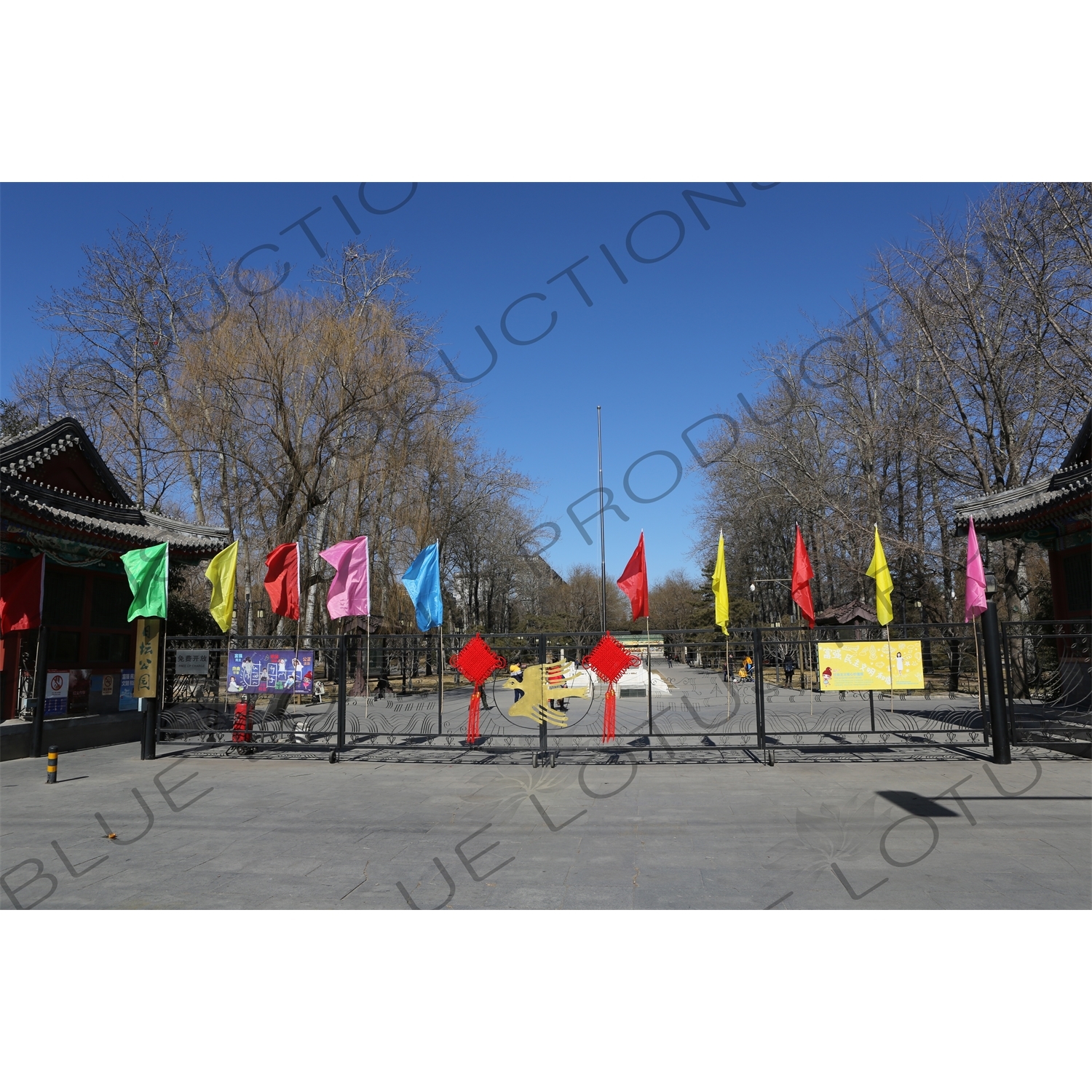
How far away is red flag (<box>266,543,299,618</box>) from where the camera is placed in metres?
13.0

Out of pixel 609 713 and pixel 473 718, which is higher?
pixel 609 713

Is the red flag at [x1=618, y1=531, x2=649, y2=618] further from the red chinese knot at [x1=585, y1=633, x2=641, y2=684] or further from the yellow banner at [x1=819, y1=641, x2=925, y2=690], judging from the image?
the yellow banner at [x1=819, y1=641, x2=925, y2=690]

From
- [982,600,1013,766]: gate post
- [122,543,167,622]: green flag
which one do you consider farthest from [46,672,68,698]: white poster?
[982,600,1013,766]: gate post

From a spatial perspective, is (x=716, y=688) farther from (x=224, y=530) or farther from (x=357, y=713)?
(x=224, y=530)

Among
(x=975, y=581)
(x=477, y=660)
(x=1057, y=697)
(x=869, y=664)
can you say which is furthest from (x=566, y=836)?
(x=1057, y=697)

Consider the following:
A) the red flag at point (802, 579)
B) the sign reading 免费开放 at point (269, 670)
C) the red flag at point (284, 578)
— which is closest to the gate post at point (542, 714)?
the sign reading 免费开放 at point (269, 670)

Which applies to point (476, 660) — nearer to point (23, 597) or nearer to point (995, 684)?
point (995, 684)

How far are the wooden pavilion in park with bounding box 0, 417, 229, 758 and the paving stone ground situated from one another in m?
2.84

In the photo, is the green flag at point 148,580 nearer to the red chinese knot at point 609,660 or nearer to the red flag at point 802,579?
the red chinese knot at point 609,660

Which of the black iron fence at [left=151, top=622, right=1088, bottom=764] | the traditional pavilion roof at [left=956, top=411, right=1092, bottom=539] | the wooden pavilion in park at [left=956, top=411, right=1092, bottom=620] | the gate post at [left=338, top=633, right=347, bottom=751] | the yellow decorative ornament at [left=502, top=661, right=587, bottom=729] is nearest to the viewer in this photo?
the yellow decorative ornament at [left=502, top=661, right=587, bottom=729]

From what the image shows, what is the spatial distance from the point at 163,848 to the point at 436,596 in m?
6.27

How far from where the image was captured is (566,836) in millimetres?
7250

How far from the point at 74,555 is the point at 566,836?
1225cm

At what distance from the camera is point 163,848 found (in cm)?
698
